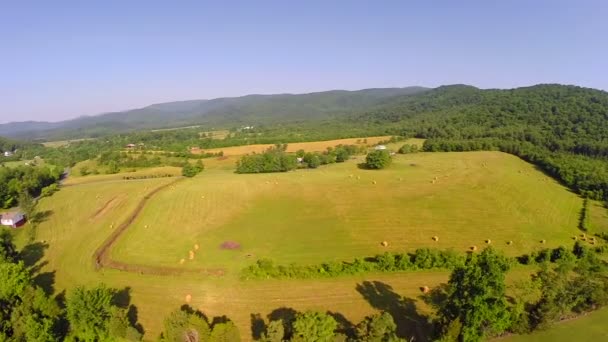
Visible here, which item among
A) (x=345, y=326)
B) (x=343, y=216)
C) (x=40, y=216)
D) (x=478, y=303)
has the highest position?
(x=40, y=216)

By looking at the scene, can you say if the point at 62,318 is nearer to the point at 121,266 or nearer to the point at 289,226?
the point at 121,266

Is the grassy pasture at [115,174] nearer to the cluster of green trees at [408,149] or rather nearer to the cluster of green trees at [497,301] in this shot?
the cluster of green trees at [408,149]

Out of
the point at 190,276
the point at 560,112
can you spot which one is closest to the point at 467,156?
the point at 560,112

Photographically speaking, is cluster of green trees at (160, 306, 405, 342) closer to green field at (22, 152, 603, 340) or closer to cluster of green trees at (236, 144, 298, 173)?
green field at (22, 152, 603, 340)

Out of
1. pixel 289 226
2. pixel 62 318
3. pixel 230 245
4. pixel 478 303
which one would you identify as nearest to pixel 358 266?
pixel 478 303

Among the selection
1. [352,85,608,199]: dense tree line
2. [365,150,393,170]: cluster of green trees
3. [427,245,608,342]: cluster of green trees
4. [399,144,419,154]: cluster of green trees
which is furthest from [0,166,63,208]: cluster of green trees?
[352,85,608,199]: dense tree line

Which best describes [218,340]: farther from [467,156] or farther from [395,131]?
[395,131]

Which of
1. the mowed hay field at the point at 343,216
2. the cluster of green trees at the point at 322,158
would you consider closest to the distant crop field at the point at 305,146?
the cluster of green trees at the point at 322,158
